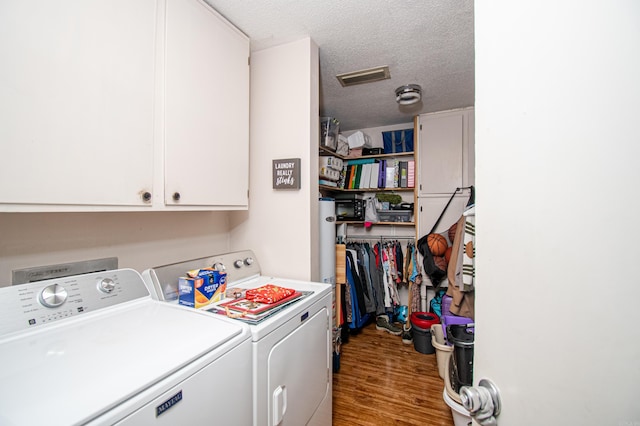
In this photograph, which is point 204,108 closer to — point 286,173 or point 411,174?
point 286,173

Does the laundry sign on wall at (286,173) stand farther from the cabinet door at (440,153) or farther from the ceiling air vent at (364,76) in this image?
the cabinet door at (440,153)

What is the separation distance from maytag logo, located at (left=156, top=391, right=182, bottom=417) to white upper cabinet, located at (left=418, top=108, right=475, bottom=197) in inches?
115

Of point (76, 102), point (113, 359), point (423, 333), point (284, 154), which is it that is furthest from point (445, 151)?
point (113, 359)

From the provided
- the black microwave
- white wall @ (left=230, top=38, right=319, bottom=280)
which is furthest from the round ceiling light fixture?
the black microwave

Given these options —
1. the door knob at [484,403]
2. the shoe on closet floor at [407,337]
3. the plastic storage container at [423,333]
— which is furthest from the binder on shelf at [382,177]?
the door knob at [484,403]

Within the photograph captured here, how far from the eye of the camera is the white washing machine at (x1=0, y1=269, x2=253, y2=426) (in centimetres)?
53

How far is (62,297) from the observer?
2.96 feet

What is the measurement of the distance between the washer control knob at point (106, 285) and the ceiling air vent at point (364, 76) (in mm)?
2005

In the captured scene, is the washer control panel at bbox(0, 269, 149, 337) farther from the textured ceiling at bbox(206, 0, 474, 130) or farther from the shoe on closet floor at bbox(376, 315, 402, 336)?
the shoe on closet floor at bbox(376, 315, 402, 336)

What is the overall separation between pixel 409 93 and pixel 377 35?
860 mm

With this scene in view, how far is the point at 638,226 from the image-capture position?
1.27 feet

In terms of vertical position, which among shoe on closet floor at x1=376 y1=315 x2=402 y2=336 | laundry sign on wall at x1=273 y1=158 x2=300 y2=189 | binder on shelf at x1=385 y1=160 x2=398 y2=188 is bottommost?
shoe on closet floor at x1=376 y1=315 x2=402 y2=336

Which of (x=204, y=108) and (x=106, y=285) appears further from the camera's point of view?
(x=204, y=108)

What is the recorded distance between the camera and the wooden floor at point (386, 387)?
6.03 ft
